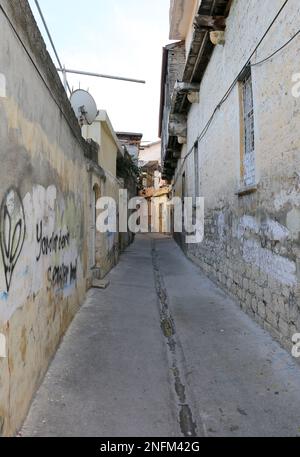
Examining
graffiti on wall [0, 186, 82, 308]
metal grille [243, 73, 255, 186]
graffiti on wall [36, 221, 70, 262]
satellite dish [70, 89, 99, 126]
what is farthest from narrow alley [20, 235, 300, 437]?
satellite dish [70, 89, 99, 126]

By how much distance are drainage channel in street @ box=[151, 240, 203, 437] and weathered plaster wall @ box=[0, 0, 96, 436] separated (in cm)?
119

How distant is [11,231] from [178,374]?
2.19 m

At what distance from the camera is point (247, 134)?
601 cm

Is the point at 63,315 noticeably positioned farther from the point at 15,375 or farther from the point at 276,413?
the point at 276,413

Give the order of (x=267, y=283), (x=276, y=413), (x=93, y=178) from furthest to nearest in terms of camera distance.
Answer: (x=93, y=178)
(x=267, y=283)
(x=276, y=413)

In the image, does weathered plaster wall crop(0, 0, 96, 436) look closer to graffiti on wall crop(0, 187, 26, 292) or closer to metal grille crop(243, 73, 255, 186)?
graffiti on wall crop(0, 187, 26, 292)

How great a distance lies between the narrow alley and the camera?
2.69 m

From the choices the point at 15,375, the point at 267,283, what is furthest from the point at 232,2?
the point at 15,375

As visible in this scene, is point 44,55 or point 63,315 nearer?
point 44,55

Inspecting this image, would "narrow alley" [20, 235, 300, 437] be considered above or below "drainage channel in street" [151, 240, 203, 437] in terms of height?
above

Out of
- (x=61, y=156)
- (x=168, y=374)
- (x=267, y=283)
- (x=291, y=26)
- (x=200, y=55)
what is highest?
(x=200, y=55)

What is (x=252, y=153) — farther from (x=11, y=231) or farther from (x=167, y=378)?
(x=11, y=231)

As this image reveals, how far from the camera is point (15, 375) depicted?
254cm

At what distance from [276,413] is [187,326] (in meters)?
2.37
